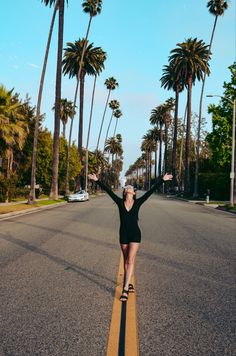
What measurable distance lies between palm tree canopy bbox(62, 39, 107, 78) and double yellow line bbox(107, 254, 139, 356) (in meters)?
57.3

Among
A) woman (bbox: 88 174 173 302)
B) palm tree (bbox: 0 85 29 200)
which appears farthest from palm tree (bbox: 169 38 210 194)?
woman (bbox: 88 174 173 302)

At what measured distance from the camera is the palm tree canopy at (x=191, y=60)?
58469 millimetres

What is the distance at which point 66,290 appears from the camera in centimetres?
642

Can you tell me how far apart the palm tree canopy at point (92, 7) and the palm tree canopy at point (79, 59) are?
189 inches

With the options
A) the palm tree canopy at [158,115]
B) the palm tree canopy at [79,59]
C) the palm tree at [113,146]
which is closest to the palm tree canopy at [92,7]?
the palm tree canopy at [79,59]

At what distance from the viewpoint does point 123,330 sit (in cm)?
466

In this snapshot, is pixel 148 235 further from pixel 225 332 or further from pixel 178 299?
pixel 225 332

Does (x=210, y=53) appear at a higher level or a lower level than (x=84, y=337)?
higher

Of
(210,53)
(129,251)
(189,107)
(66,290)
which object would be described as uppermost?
(210,53)

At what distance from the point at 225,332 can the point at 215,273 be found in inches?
134

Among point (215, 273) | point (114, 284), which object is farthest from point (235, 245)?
point (114, 284)

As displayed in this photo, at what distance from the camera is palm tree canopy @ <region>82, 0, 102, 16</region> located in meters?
56.7

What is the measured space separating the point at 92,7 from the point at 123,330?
190 feet

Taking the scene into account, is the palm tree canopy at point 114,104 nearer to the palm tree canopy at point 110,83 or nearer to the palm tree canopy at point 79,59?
the palm tree canopy at point 110,83
